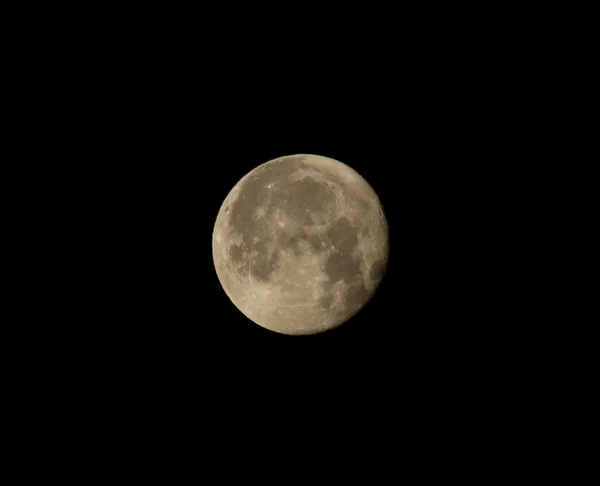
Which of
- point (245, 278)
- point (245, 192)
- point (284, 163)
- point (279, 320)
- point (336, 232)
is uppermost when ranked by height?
point (284, 163)

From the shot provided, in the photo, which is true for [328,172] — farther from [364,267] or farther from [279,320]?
[279,320]

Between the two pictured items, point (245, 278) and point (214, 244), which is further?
point (214, 244)

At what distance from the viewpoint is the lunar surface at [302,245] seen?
3.27 m

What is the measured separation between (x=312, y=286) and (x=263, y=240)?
22.0 inches

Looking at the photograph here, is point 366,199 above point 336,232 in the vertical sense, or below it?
above

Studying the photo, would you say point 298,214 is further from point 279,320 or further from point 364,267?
point 279,320

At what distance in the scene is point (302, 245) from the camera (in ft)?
10.6

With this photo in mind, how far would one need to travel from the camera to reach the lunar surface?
10.7ft

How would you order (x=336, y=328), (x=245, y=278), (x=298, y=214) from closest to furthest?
1. (x=298, y=214)
2. (x=245, y=278)
3. (x=336, y=328)

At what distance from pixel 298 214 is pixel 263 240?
36 centimetres

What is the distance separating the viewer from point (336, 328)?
380 centimetres

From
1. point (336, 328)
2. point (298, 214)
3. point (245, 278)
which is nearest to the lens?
Result: point (298, 214)

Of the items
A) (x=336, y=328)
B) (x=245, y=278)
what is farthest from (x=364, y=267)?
(x=245, y=278)

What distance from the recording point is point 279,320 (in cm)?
355
